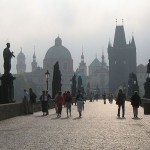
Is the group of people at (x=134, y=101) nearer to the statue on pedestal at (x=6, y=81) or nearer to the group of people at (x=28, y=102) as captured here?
the group of people at (x=28, y=102)

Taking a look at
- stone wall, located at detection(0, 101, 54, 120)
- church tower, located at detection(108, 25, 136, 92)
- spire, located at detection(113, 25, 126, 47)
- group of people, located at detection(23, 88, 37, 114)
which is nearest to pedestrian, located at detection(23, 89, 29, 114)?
group of people, located at detection(23, 88, 37, 114)

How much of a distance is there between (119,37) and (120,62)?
11.5 meters

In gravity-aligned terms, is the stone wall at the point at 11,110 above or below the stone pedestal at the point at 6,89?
below

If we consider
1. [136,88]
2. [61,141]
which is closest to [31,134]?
[61,141]

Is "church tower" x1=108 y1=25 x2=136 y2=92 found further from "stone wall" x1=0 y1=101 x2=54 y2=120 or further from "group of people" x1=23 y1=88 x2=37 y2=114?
"stone wall" x1=0 y1=101 x2=54 y2=120

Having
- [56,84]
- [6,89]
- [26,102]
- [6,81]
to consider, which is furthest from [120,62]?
[6,89]

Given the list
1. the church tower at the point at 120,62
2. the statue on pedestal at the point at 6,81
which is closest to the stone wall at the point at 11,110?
the statue on pedestal at the point at 6,81

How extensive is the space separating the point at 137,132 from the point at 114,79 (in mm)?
146764

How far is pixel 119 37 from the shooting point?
171500mm

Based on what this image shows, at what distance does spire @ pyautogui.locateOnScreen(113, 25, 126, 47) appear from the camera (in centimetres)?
16938

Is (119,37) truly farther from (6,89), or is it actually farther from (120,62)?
(6,89)

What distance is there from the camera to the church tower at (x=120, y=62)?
16312 centimetres

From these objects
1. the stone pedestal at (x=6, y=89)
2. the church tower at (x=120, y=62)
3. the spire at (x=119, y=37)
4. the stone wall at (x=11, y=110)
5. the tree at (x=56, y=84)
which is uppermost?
the spire at (x=119, y=37)

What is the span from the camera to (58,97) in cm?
2931
